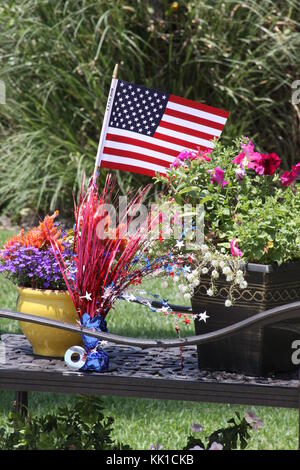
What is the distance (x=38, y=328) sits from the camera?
2.84m

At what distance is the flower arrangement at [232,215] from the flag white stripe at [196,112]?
32cm

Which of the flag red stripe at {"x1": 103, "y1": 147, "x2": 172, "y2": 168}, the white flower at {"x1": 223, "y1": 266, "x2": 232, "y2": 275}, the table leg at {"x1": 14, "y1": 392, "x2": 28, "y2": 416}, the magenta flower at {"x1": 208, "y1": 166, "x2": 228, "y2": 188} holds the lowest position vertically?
the table leg at {"x1": 14, "y1": 392, "x2": 28, "y2": 416}

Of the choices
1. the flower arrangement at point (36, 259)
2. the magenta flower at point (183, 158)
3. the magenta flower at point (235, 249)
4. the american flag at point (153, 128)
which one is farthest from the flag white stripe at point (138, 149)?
the magenta flower at point (235, 249)

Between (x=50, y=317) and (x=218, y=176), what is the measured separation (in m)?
0.72

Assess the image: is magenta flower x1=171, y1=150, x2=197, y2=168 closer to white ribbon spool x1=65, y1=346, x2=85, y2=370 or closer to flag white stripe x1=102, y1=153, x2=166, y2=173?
flag white stripe x1=102, y1=153, x2=166, y2=173

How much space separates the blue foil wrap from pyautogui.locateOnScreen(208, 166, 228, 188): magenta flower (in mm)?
561

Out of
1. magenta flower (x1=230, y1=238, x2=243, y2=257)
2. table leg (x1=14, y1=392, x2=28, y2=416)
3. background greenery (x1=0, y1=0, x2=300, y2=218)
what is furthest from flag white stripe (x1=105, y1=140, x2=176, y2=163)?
background greenery (x1=0, y1=0, x2=300, y2=218)

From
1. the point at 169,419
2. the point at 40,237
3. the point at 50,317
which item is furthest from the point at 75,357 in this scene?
the point at 169,419

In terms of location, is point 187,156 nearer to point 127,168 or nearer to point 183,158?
point 183,158

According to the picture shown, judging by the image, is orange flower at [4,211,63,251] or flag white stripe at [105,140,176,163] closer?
orange flower at [4,211,63,251]

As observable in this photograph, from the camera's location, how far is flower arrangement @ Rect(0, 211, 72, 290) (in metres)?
2.85

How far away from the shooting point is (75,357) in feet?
8.88

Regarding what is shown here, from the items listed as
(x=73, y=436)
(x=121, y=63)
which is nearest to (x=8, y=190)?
(x=121, y=63)
